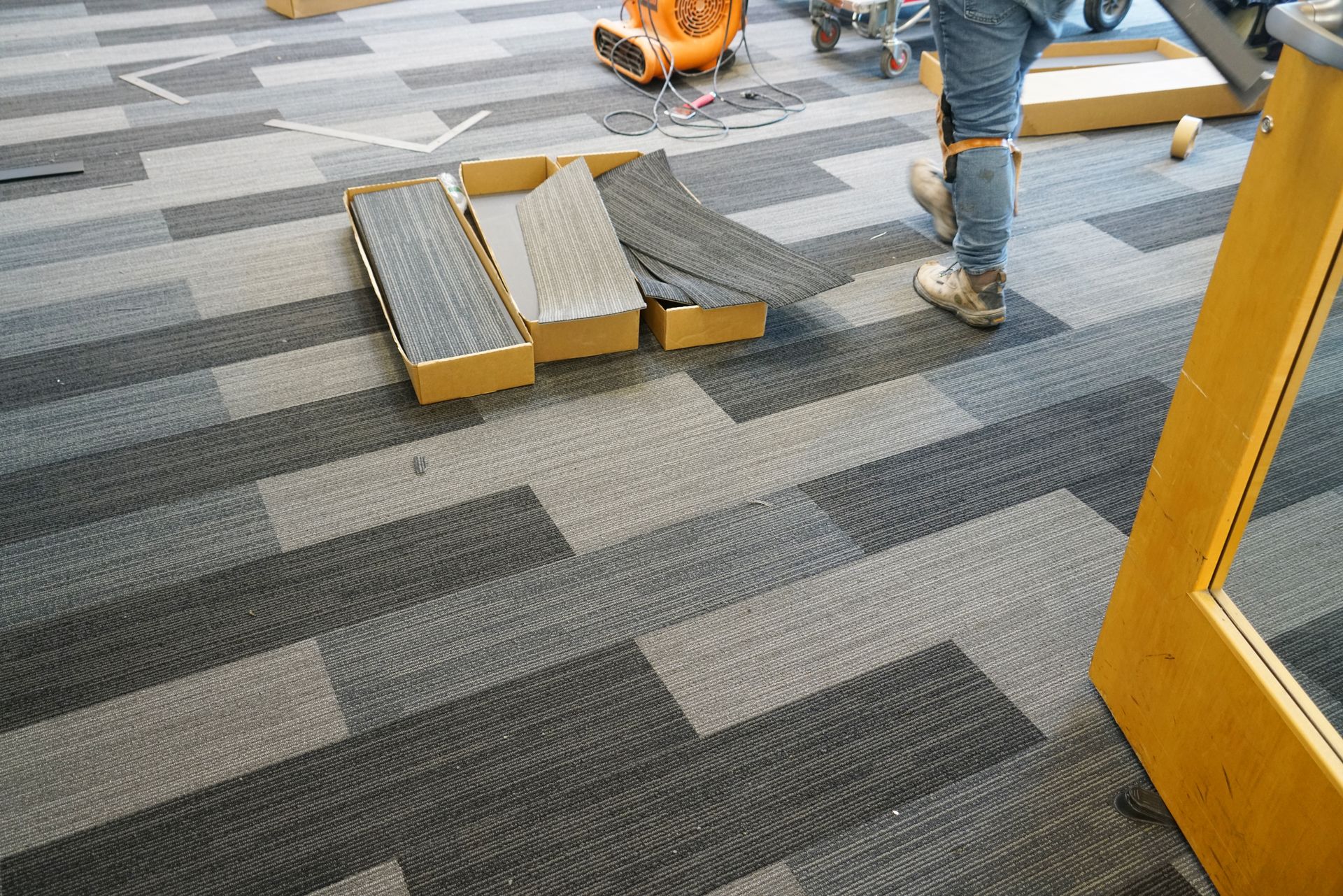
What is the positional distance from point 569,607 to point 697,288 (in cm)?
82

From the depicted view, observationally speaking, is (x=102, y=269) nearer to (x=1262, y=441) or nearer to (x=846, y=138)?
(x=846, y=138)

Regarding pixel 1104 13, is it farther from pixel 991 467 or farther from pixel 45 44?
pixel 45 44

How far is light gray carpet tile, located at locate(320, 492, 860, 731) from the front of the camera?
1.47 meters

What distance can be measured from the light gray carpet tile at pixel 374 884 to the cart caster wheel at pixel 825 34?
3164 millimetres

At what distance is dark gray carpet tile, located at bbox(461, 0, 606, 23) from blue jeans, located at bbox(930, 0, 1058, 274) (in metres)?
2.14

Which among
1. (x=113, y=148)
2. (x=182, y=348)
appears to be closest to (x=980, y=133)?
(x=182, y=348)

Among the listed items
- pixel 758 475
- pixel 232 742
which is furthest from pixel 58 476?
pixel 758 475

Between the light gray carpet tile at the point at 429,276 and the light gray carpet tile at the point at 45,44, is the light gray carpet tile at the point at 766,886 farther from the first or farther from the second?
the light gray carpet tile at the point at 45,44

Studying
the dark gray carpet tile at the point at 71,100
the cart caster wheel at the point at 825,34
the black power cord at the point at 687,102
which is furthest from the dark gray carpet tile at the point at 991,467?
the dark gray carpet tile at the point at 71,100

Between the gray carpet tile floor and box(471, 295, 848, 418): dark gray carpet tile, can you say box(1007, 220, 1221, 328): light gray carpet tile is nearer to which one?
the gray carpet tile floor

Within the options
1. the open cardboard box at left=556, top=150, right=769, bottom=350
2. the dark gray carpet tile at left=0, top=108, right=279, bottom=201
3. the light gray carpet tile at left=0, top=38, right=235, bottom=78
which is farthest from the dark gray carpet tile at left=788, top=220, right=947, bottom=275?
the light gray carpet tile at left=0, top=38, right=235, bottom=78

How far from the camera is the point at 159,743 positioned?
1376mm

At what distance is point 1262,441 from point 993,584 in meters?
0.63

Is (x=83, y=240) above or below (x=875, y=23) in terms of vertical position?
below
